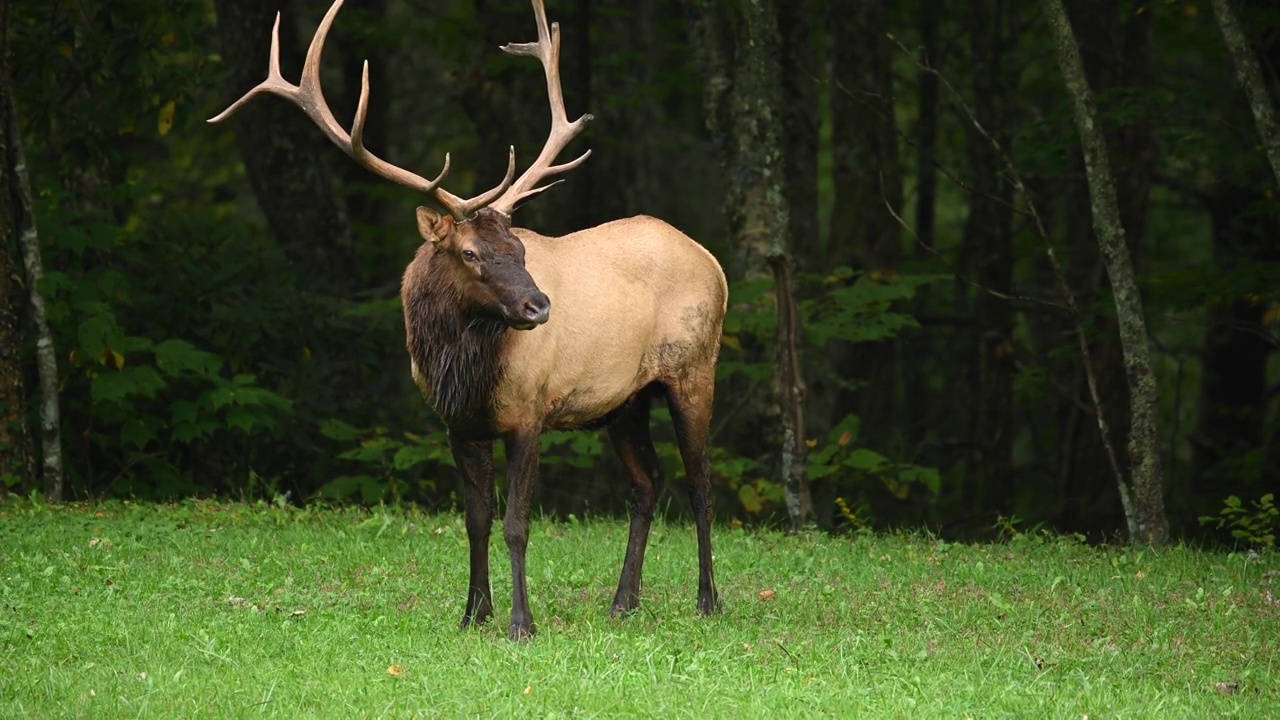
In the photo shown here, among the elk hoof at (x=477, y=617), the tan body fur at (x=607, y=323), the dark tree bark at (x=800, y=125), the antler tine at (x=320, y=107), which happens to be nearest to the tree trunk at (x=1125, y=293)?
the tan body fur at (x=607, y=323)

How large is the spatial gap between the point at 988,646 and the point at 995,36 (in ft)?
34.1

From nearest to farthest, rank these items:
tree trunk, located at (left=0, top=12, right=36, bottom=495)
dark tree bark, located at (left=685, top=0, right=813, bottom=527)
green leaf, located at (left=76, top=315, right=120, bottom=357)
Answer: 1. tree trunk, located at (left=0, top=12, right=36, bottom=495)
2. dark tree bark, located at (left=685, top=0, right=813, bottom=527)
3. green leaf, located at (left=76, top=315, right=120, bottom=357)

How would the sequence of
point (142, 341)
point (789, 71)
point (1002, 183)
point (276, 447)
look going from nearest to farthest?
point (142, 341) → point (276, 447) → point (789, 71) → point (1002, 183)

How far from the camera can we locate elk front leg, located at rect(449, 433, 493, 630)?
749 cm

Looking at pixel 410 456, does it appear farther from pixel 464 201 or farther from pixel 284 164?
pixel 464 201

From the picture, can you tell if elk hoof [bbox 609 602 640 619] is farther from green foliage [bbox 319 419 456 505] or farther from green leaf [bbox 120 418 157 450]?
green leaf [bbox 120 418 157 450]

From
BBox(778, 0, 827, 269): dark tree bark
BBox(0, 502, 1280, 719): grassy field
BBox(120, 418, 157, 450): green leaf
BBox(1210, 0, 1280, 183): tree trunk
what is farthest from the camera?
BBox(778, 0, 827, 269): dark tree bark

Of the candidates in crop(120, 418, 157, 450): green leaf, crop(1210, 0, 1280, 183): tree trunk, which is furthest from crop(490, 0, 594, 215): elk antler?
crop(120, 418, 157, 450): green leaf

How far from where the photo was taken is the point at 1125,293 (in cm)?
1035

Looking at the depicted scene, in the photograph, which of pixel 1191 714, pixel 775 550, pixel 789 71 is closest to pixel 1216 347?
pixel 789 71

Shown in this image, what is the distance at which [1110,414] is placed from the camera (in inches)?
624

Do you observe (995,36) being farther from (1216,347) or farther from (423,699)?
(423,699)

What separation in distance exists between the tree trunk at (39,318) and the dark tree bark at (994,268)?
9223 mm

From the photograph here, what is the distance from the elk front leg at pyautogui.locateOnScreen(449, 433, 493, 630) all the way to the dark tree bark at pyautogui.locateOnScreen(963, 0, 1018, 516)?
9.66 m
